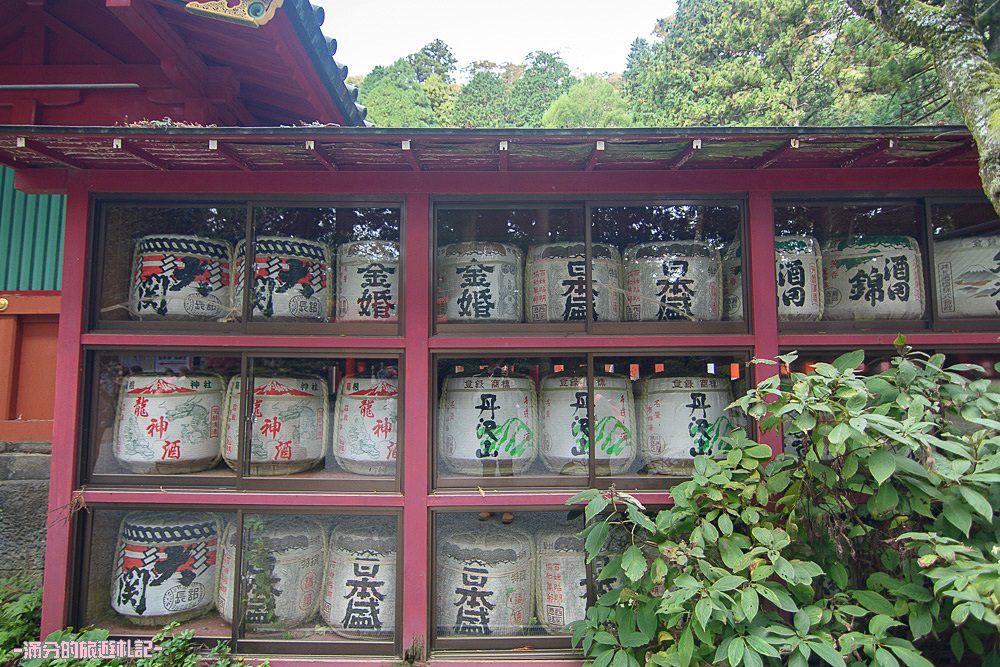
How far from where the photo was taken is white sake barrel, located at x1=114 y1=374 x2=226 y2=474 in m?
3.43

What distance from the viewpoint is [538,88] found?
33.4 metres

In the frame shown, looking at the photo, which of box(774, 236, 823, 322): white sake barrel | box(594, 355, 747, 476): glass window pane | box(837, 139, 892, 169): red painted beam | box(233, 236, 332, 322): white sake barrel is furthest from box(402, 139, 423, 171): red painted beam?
box(837, 139, 892, 169): red painted beam

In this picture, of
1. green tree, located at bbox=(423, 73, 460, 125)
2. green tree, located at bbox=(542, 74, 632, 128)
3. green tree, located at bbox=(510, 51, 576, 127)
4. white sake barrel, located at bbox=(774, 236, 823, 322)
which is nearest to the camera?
white sake barrel, located at bbox=(774, 236, 823, 322)

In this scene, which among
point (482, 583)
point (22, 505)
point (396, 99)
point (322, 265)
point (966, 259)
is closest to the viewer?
point (482, 583)

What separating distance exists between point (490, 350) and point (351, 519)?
1456 millimetres

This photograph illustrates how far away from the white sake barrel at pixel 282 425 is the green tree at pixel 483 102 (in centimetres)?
2797

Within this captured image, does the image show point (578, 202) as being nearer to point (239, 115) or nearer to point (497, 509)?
point (497, 509)

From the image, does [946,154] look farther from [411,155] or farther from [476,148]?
[411,155]

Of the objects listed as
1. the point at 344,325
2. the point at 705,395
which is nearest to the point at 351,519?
the point at 344,325

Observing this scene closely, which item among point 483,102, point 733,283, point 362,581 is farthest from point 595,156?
point 483,102

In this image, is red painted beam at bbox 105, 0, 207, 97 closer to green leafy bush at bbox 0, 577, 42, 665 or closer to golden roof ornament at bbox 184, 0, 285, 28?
golden roof ornament at bbox 184, 0, 285, 28

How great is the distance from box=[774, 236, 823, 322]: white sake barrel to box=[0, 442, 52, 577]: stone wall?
19.4 feet

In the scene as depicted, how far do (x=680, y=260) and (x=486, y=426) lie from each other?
5.65 ft

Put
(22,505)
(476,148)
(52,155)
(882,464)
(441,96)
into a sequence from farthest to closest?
1. (441,96)
2. (22,505)
3. (52,155)
4. (476,148)
5. (882,464)
